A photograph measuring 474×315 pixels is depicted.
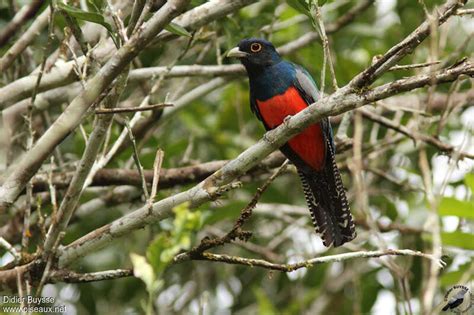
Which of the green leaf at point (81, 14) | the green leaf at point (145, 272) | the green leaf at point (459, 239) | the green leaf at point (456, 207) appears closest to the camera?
the green leaf at point (145, 272)

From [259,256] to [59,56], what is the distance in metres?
3.05

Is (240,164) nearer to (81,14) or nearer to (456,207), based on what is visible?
(81,14)

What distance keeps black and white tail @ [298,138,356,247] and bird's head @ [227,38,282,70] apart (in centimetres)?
96

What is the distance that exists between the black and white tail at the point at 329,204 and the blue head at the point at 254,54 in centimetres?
95

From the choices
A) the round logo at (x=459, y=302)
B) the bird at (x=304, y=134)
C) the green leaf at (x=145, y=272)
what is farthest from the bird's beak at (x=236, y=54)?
the green leaf at (x=145, y=272)

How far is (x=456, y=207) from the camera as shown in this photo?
5.45m

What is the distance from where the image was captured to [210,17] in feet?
18.8

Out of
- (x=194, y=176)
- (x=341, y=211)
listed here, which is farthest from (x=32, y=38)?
(x=341, y=211)

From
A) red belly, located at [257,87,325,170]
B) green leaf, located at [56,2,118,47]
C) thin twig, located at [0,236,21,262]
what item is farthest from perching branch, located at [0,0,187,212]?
red belly, located at [257,87,325,170]

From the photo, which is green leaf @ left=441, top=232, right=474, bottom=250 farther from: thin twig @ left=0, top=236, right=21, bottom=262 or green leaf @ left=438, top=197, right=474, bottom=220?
thin twig @ left=0, top=236, right=21, bottom=262

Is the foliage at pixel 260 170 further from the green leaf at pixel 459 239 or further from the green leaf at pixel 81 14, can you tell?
the green leaf at pixel 81 14

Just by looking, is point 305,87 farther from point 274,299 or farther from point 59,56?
point 274,299

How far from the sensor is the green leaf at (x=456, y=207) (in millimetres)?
5402

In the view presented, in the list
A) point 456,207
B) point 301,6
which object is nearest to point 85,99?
point 301,6
